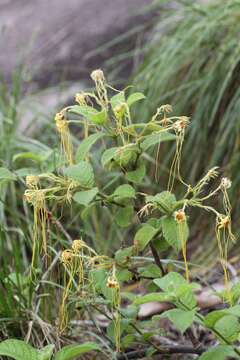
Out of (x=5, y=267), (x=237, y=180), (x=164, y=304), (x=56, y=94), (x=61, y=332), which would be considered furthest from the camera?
(x=56, y=94)

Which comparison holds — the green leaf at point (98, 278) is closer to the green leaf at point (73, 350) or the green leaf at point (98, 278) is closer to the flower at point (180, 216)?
the green leaf at point (73, 350)

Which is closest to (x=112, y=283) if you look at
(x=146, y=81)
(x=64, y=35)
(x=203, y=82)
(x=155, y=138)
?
(x=155, y=138)

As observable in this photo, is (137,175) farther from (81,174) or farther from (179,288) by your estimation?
(179,288)

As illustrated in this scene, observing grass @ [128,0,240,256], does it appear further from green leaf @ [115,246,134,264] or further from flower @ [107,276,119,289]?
flower @ [107,276,119,289]

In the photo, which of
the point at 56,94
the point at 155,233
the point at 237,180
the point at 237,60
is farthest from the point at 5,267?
the point at 56,94

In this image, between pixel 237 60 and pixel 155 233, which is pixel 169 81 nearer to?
pixel 237 60

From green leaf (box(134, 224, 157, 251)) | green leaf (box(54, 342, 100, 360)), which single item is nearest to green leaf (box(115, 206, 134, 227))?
green leaf (box(134, 224, 157, 251))

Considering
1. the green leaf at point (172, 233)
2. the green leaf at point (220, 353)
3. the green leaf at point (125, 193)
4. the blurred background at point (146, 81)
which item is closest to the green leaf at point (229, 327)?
the green leaf at point (220, 353)
